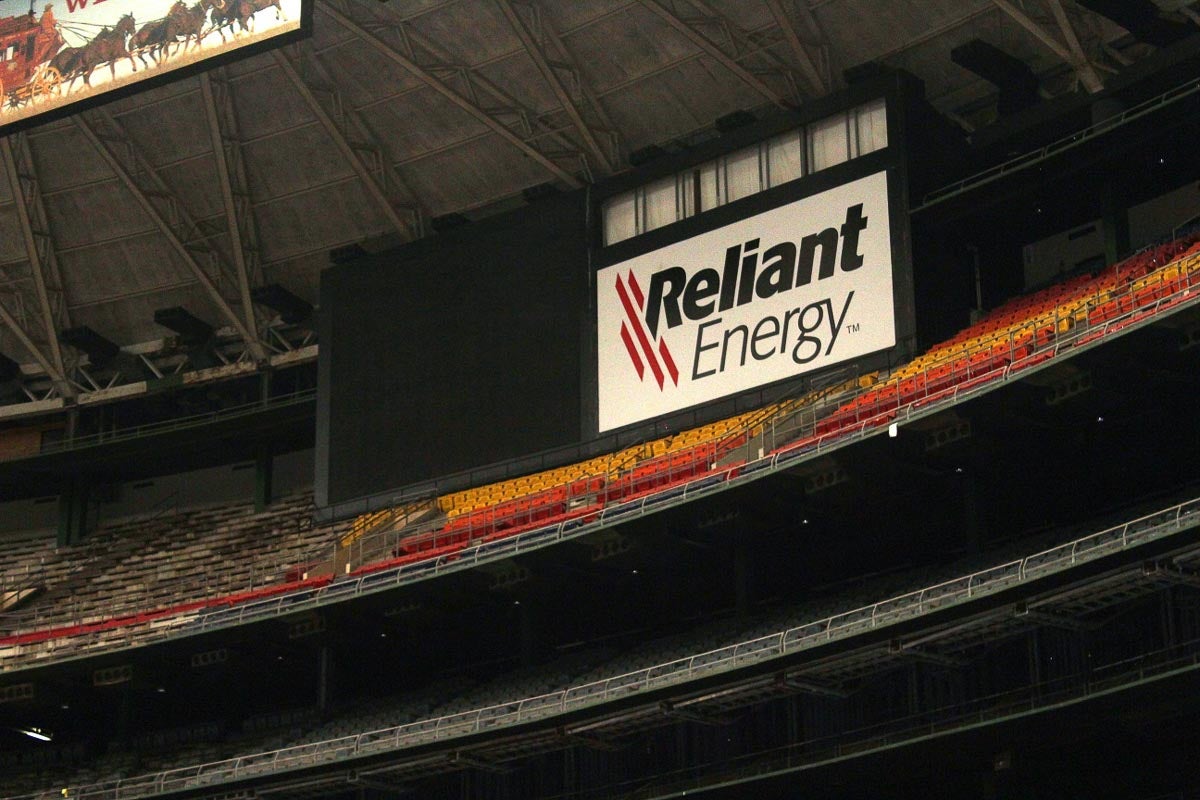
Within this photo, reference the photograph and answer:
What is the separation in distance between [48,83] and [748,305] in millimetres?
16294

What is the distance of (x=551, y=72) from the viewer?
149ft

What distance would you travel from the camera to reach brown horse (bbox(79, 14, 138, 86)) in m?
42.3

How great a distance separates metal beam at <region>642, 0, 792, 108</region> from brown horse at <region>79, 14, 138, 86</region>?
1139cm

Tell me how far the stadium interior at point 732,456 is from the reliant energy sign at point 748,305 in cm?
43

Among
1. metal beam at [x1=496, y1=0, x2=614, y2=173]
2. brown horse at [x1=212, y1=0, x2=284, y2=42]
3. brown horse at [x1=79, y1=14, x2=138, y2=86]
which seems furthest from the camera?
Answer: metal beam at [x1=496, y1=0, x2=614, y2=173]

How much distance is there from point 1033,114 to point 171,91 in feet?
70.4

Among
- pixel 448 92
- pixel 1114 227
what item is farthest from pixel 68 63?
pixel 1114 227

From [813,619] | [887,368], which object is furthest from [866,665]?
[887,368]

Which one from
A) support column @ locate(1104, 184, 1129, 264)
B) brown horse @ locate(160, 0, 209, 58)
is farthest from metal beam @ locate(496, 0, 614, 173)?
support column @ locate(1104, 184, 1129, 264)

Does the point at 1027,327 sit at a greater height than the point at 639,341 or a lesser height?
lesser

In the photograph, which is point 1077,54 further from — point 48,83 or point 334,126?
point 48,83

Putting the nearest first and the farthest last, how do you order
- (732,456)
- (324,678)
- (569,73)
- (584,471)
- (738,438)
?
(732,456) < (738,438) < (584,471) < (569,73) < (324,678)

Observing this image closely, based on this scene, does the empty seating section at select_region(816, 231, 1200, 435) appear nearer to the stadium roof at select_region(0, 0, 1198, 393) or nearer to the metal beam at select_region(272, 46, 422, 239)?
the stadium roof at select_region(0, 0, 1198, 393)

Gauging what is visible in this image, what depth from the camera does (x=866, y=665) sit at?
36625 millimetres
